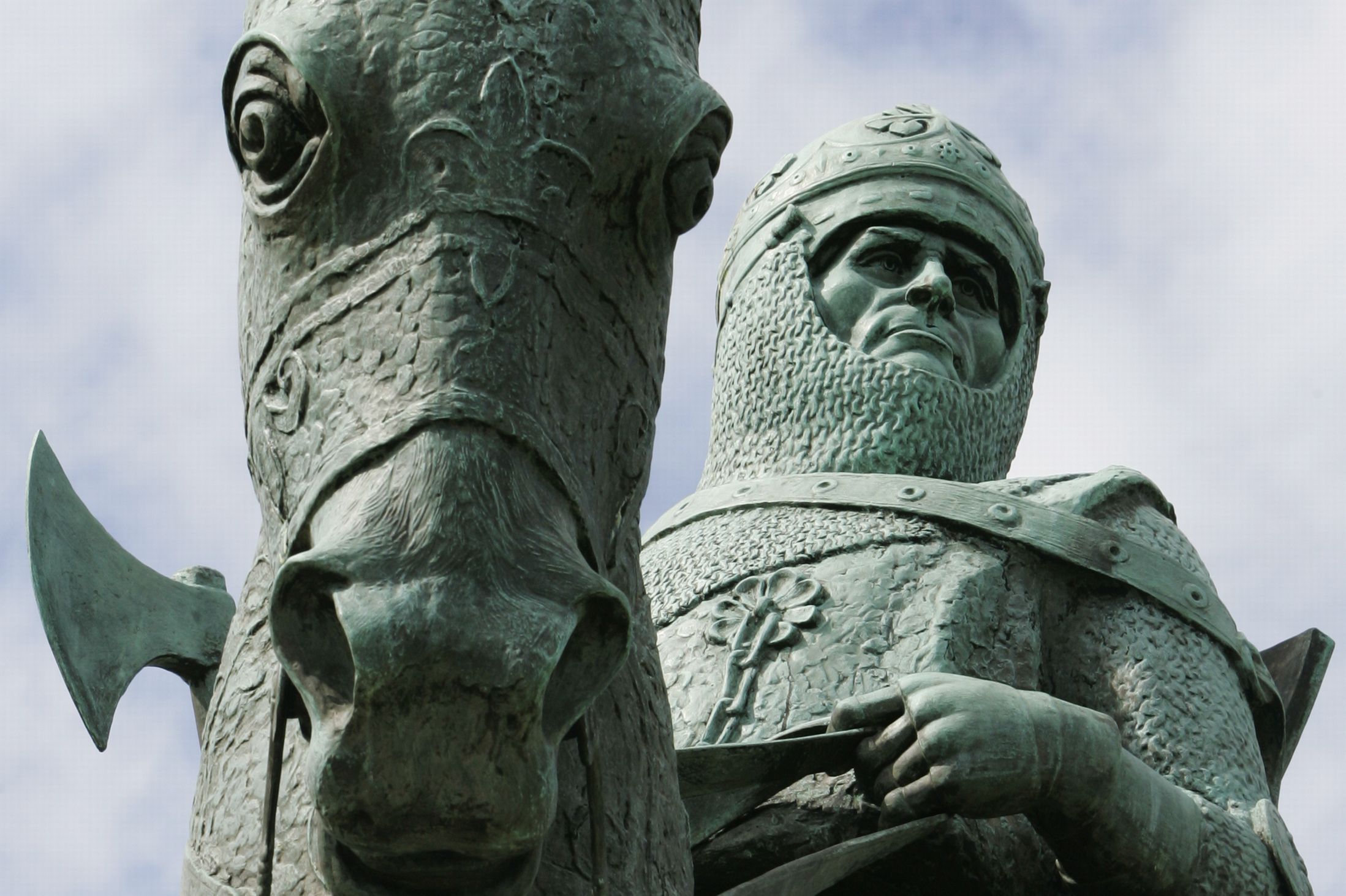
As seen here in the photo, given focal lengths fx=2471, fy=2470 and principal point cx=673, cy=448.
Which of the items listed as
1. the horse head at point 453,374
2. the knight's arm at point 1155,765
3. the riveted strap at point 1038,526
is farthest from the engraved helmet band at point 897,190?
the horse head at point 453,374

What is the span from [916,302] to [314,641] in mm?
4065

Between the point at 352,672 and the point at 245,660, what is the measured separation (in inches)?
25.7

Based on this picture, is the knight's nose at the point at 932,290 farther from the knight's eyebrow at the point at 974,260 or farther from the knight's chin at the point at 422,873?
the knight's chin at the point at 422,873

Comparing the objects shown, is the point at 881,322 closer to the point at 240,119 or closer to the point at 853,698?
the point at 853,698

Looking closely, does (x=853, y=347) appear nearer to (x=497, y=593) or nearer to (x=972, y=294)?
(x=972, y=294)

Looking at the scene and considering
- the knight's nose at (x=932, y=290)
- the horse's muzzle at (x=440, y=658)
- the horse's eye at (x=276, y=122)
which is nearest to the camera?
the horse's muzzle at (x=440, y=658)

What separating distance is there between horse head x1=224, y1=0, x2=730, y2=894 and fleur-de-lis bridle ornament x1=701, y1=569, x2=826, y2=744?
196cm

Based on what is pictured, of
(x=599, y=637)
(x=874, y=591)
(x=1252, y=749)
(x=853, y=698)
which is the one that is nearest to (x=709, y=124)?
(x=599, y=637)

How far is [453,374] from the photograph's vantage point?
10.5ft

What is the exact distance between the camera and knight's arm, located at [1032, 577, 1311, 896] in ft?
16.6

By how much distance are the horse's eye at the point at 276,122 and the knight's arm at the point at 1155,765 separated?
2202 millimetres

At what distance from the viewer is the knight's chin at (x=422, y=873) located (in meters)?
3.07

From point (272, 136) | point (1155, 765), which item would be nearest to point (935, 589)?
point (1155, 765)

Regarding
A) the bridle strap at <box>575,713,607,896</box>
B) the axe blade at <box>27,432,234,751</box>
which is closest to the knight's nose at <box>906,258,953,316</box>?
the axe blade at <box>27,432,234,751</box>
